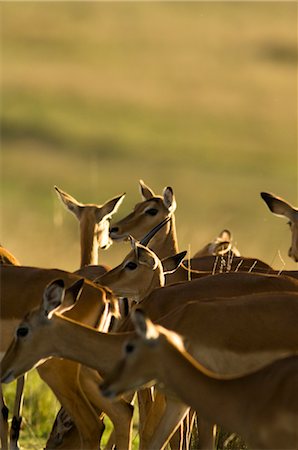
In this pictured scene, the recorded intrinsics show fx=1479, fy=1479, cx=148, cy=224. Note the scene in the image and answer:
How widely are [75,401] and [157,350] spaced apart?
6.72ft

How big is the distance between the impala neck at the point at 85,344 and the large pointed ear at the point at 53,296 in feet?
0.46

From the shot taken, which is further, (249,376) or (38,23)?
(38,23)

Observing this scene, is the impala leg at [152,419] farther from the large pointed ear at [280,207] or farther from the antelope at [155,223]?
the large pointed ear at [280,207]

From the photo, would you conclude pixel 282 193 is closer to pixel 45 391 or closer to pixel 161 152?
pixel 161 152

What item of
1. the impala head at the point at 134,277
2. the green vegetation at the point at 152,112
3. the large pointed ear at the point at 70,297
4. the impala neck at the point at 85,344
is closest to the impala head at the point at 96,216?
the impala head at the point at 134,277

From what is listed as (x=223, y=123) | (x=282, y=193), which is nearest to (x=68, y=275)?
(x=282, y=193)

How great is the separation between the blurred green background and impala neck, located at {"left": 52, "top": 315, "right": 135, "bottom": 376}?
38.6 ft

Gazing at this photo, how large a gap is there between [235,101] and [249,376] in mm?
35602

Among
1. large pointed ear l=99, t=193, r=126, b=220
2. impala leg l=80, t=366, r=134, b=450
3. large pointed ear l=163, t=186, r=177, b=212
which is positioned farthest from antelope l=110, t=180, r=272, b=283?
impala leg l=80, t=366, r=134, b=450

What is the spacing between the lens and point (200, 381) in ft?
20.4

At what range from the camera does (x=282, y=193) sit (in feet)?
91.8

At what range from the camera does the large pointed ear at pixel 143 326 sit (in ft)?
19.9

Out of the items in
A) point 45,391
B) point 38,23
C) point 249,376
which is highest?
point 38,23

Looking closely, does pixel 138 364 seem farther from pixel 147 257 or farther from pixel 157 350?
pixel 147 257
